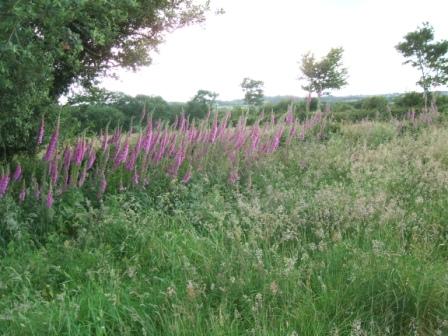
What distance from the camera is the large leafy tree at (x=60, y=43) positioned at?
2.84 metres

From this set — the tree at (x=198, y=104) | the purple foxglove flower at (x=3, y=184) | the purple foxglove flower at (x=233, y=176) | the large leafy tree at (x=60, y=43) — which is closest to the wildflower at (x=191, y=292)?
the large leafy tree at (x=60, y=43)

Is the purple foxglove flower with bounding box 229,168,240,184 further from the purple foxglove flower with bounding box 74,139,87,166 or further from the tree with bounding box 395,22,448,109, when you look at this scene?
the tree with bounding box 395,22,448,109

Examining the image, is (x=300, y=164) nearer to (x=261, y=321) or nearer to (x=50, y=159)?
(x=50, y=159)

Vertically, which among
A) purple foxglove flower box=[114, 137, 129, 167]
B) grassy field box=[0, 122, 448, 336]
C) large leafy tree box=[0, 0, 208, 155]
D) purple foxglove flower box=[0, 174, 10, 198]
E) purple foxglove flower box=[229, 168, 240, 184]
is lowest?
grassy field box=[0, 122, 448, 336]

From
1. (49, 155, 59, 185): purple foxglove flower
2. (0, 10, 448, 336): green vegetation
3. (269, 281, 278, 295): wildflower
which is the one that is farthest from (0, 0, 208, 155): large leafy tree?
(269, 281, 278, 295): wildflower

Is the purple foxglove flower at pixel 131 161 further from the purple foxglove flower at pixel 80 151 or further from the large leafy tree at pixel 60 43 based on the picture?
the large leafy tree at pixel 60 43

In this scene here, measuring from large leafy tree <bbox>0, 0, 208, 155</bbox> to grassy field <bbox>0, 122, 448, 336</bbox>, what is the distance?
1.20 meters

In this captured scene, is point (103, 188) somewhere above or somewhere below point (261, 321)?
above

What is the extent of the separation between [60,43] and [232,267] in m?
3.00

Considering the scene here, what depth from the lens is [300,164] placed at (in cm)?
585

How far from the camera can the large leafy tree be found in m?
2.84

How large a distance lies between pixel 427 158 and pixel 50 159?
199 inches

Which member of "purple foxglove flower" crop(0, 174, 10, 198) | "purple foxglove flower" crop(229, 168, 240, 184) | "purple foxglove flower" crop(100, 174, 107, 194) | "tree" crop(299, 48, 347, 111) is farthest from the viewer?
"tree" crop(299, 48, 347, 111)

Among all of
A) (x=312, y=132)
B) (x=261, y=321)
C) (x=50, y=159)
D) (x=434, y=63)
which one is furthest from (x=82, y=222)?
(x=434, y=63)
